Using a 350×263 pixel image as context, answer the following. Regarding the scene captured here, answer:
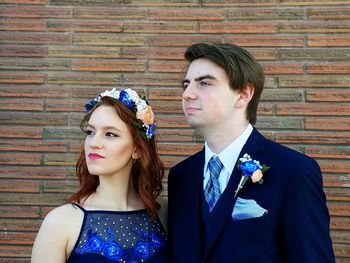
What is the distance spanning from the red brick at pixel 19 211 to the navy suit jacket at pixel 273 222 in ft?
6.43

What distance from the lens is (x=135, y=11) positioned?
436 cm

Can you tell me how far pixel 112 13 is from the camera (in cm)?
437

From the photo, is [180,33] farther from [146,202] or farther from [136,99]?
[146,202]

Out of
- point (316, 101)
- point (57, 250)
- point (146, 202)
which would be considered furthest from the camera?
point (316, 101)

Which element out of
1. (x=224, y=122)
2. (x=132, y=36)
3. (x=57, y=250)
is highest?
(x=132, y=36)

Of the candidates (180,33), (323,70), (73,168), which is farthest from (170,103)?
(323,70)

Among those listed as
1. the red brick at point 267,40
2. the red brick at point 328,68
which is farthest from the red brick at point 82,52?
the red brick at point 328,68

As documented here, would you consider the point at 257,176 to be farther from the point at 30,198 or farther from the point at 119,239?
the point at 30,198

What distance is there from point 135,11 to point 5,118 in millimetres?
1418

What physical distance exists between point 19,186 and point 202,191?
2062 millimetres

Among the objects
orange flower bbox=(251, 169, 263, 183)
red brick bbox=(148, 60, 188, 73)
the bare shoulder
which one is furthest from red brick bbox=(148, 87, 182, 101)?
orange flower bbox=(251, 169, 263, 183)

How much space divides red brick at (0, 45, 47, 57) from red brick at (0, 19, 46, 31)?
0.50ft

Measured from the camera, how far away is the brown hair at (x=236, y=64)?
2816 mm

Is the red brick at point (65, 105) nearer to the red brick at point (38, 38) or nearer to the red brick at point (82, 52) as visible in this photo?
the red brick at point (82, 52)
